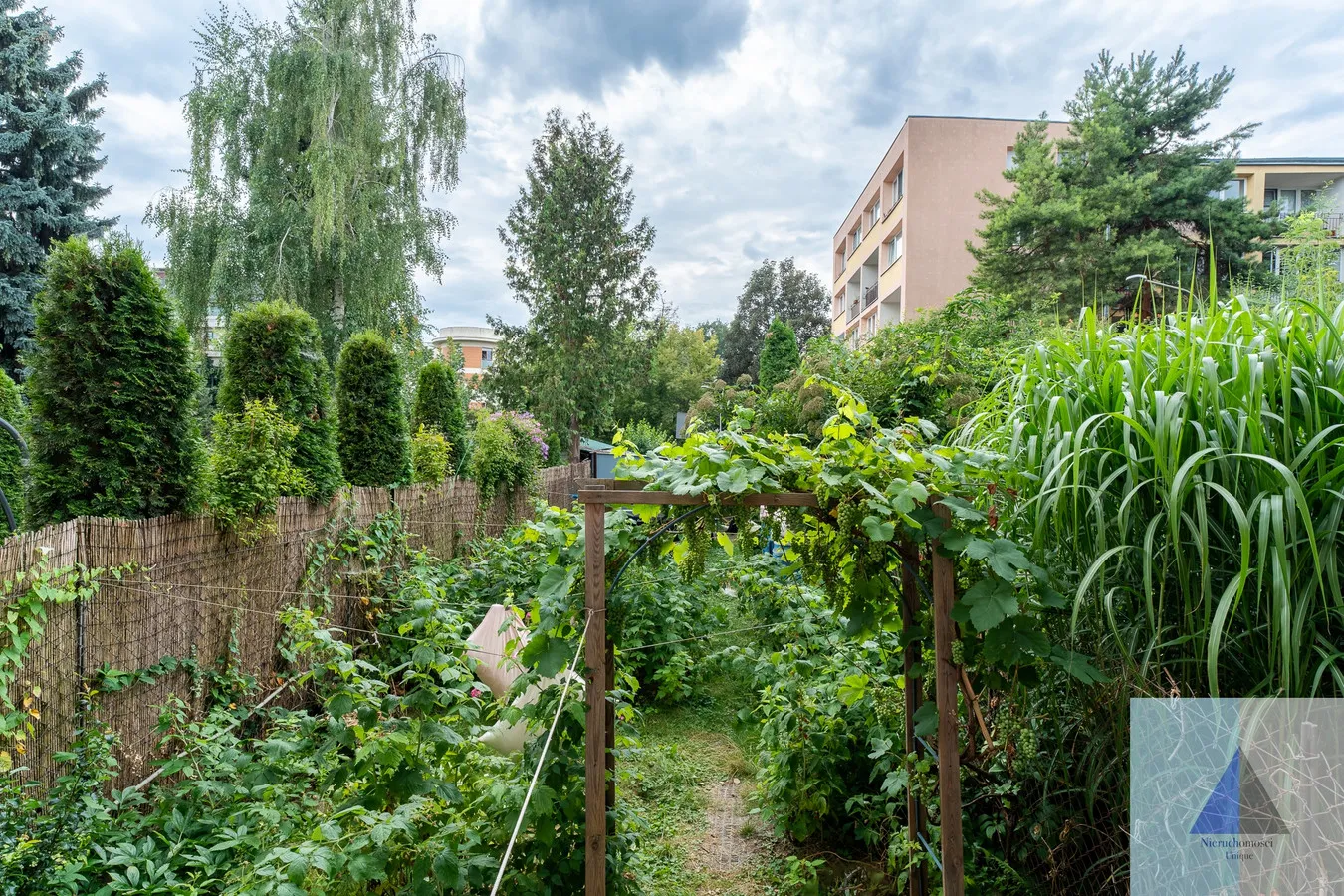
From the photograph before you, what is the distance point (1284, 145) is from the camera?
66.0 feet

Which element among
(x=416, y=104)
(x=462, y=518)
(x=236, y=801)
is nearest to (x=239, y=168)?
(x=416, y=104)

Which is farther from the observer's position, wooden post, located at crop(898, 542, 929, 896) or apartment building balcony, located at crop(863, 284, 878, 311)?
apartment building balcony, located at crop(863, 284, 878, 311)

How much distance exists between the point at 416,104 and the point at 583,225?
599cm

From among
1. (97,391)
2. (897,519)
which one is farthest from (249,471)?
(897,519)

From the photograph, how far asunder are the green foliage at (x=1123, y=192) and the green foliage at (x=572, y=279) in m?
8.75

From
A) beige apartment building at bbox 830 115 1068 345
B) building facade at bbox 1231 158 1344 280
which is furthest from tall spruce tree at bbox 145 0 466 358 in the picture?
building facade at bbox 1231 158 1344 280

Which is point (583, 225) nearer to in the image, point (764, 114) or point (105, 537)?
point (764, 114)

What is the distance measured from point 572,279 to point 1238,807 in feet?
57.5

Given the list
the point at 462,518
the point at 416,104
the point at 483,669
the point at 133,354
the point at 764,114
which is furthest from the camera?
the point at 416,104

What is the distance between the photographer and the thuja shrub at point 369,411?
578cm

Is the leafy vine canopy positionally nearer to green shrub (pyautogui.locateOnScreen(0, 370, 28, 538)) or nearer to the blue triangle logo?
the blue triangle logo

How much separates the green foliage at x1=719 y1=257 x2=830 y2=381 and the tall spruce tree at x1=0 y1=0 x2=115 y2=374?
24.8 meters

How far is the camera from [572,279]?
704 inches

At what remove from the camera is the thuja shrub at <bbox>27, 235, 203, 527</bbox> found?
10.3ft
